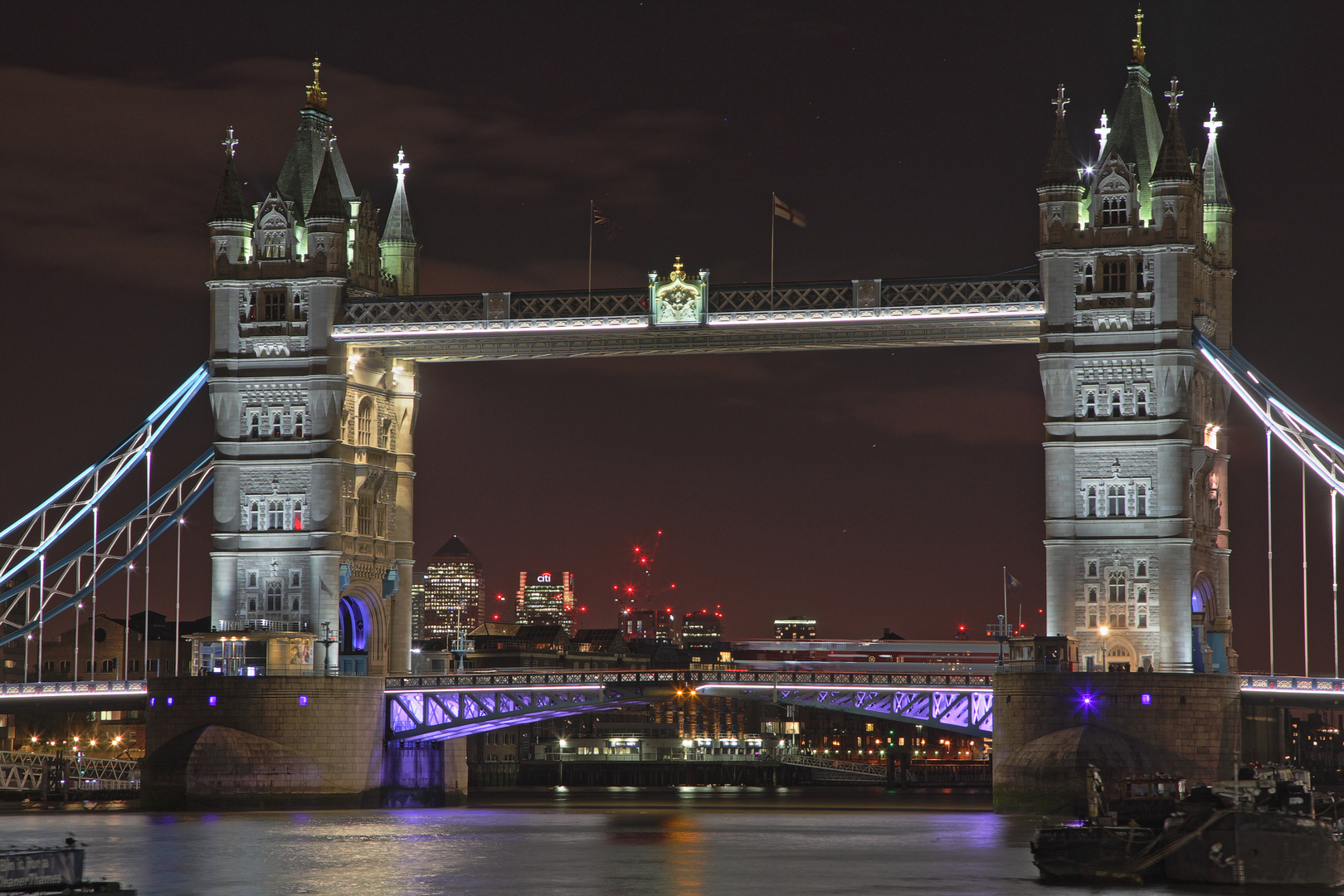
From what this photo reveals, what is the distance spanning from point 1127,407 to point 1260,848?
27141 mm

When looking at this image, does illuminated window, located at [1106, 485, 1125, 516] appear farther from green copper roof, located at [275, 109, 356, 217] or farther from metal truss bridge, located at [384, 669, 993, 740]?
green copper roof, located at [275, 109, 356, 217]

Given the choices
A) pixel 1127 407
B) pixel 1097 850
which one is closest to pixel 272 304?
pixel 1127 407

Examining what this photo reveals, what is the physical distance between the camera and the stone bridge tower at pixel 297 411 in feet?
279

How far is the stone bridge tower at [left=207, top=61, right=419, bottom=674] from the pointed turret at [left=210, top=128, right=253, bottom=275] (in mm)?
66

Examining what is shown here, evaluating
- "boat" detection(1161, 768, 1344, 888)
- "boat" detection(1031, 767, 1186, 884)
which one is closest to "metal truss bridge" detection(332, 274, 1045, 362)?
"boat" detection(1031, 767, 1186, 884)

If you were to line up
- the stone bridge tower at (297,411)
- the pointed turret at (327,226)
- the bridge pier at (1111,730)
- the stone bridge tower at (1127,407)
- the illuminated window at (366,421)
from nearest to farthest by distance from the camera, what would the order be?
the bridge pier at (1111,730)
the stone bridge tower at (1127,407)
the stone bridge tower at (297,411)
the pointed turret at (327,226)
the illuminated window at (366,421)

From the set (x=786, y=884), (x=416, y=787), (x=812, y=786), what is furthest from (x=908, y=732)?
(x=786, y=884)

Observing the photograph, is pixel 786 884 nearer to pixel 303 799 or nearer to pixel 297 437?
pixel 303 799

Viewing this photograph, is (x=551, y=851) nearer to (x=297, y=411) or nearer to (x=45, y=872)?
(x=45, y=872)

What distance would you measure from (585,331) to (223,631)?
19.0m

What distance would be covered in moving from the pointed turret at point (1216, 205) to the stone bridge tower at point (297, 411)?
111 ft


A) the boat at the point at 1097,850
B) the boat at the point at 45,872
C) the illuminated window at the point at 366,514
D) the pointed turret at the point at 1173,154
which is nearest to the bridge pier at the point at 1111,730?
the boat at the point at 1097,850

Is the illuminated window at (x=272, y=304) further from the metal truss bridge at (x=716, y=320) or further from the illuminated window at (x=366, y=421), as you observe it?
the illuminated window at (x=366, y=421)

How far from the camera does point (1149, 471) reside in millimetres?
77000
